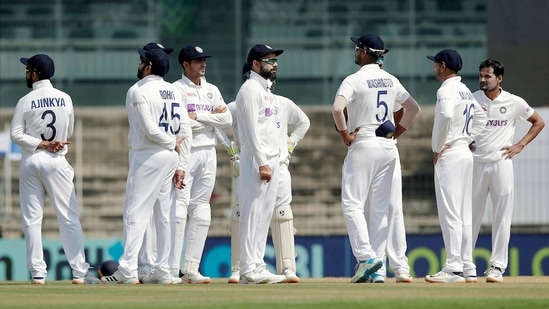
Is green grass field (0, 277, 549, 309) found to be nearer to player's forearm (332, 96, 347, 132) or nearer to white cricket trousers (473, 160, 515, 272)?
white cricket trousers (473, 160, 515, 272)

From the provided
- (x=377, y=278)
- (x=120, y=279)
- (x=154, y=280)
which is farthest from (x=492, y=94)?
(x=120, y=279)

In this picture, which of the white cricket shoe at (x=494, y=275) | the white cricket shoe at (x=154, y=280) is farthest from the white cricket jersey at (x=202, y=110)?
the white cricket shoe at (x=494, y=275)

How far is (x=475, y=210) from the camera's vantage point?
13.9 meters

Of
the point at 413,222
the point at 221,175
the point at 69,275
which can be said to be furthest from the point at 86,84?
the point at 413,222

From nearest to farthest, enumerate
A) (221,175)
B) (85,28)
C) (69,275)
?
(69,275) → (221,175) → (85,28)

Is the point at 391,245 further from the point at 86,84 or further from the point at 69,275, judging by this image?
the point at 86,84

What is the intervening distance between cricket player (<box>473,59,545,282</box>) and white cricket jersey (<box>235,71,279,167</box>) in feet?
7.46

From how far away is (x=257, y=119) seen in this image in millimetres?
12312

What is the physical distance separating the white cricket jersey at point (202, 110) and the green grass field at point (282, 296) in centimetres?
140

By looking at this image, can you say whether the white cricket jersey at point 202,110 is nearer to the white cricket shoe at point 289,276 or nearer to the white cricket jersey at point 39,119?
the white cricket jersey at point 39,119

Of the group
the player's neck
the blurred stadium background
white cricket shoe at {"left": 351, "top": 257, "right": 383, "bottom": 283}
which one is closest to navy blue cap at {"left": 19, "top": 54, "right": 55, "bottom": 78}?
white cricket shoe at {"left": 351, "top": 257, "right": 383, "bottom": 283}

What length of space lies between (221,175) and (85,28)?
370 cm

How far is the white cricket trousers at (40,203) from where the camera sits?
1300 centimetres

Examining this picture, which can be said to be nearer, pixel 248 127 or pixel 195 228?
pixel 248 127
